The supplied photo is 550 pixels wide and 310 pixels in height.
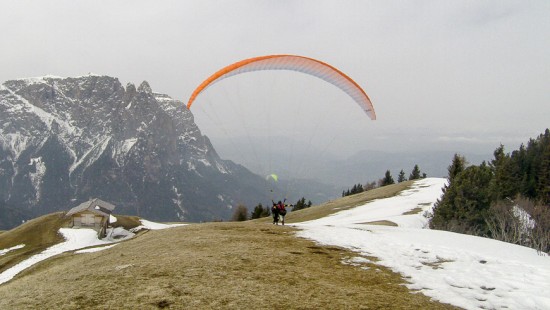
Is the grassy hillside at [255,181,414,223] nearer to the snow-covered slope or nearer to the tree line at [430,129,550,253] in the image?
the tree line at [430,129,550,253]

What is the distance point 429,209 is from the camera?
60.0m

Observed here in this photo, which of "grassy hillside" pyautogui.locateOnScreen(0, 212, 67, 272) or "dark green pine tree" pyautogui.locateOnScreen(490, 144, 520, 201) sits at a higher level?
"dark green pine tree" pyautogui.locateOnScreen(490, 144, 520, 201)

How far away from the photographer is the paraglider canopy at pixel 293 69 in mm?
24250

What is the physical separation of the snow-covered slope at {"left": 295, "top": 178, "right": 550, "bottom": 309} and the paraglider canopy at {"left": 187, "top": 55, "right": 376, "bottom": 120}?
35.1ft

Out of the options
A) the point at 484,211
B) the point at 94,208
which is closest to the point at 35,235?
the point at 94,208

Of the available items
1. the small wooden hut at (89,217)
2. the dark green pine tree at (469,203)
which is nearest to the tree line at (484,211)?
the dark green pine tree at (469,203)

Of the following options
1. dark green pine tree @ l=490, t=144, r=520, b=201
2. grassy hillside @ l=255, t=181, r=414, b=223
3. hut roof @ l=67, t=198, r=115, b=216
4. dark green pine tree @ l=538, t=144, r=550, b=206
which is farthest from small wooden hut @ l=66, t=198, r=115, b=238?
dark green pine tree @ l=538, t=144, r=550, b=206

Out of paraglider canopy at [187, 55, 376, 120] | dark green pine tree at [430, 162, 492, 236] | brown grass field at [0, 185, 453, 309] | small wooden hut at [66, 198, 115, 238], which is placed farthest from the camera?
small wooden hut at [66, 198, 115, 238]

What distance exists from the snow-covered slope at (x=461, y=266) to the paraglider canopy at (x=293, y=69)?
10711 mm

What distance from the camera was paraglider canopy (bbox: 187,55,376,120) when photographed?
24.2 m

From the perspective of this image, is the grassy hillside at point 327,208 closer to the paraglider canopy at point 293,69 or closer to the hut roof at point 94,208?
the hut roof at point 94,208

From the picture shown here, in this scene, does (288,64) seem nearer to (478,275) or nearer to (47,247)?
(478,275)

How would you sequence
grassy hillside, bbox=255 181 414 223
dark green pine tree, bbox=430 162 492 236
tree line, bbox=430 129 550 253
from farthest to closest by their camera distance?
grassy hillside, bbox=255 181 414 223
dark green pine tree, bbox=430 162 492 236
tree line, bbox=430 129 550 253

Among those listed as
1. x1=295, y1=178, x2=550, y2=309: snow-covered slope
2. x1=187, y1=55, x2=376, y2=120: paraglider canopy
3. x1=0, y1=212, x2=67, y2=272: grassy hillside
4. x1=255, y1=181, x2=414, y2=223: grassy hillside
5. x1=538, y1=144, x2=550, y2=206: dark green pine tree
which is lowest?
x1=0, y1=212, x2=67, y2=272: grassy hillside
